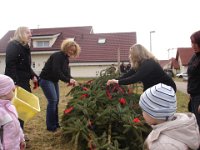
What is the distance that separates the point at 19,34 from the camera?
518 cm

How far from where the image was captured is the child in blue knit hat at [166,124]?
84.6 inches

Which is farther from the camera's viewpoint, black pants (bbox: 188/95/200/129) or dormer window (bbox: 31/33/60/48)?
dormer window (bbox: 31/33/60/48)

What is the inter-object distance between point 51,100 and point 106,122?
65.1 inches

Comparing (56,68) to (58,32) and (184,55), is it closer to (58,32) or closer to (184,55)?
(58,32)

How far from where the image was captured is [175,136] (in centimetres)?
216

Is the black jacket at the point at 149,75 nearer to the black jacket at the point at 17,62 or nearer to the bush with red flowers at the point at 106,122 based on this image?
the bush with red flowers at the point at 106,122

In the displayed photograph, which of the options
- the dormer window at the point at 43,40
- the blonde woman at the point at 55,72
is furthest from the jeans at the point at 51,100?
the dormer window at the point at 43,40

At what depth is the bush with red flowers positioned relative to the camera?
433 centimetres

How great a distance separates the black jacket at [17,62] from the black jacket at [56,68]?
61 cm

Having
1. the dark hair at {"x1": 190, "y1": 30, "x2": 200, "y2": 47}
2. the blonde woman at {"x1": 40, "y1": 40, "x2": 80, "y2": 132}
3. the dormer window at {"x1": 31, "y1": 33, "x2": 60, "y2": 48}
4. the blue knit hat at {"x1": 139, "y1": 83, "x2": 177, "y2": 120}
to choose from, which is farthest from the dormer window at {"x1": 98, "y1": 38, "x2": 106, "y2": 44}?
the blue knit hat at {"x1": 139, "y1": 83, "x2": 177, "y2": 120}

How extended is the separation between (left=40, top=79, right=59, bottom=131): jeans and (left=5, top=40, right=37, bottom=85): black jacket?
62cm

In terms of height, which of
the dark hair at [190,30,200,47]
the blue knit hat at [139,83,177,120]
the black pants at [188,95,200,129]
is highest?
the dark hair at [190,30,200,47]

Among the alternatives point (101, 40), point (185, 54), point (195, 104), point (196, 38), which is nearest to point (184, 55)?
point (185, 54)

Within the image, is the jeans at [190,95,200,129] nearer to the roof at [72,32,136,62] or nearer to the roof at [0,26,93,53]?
the roof at [72,32,136,62]
